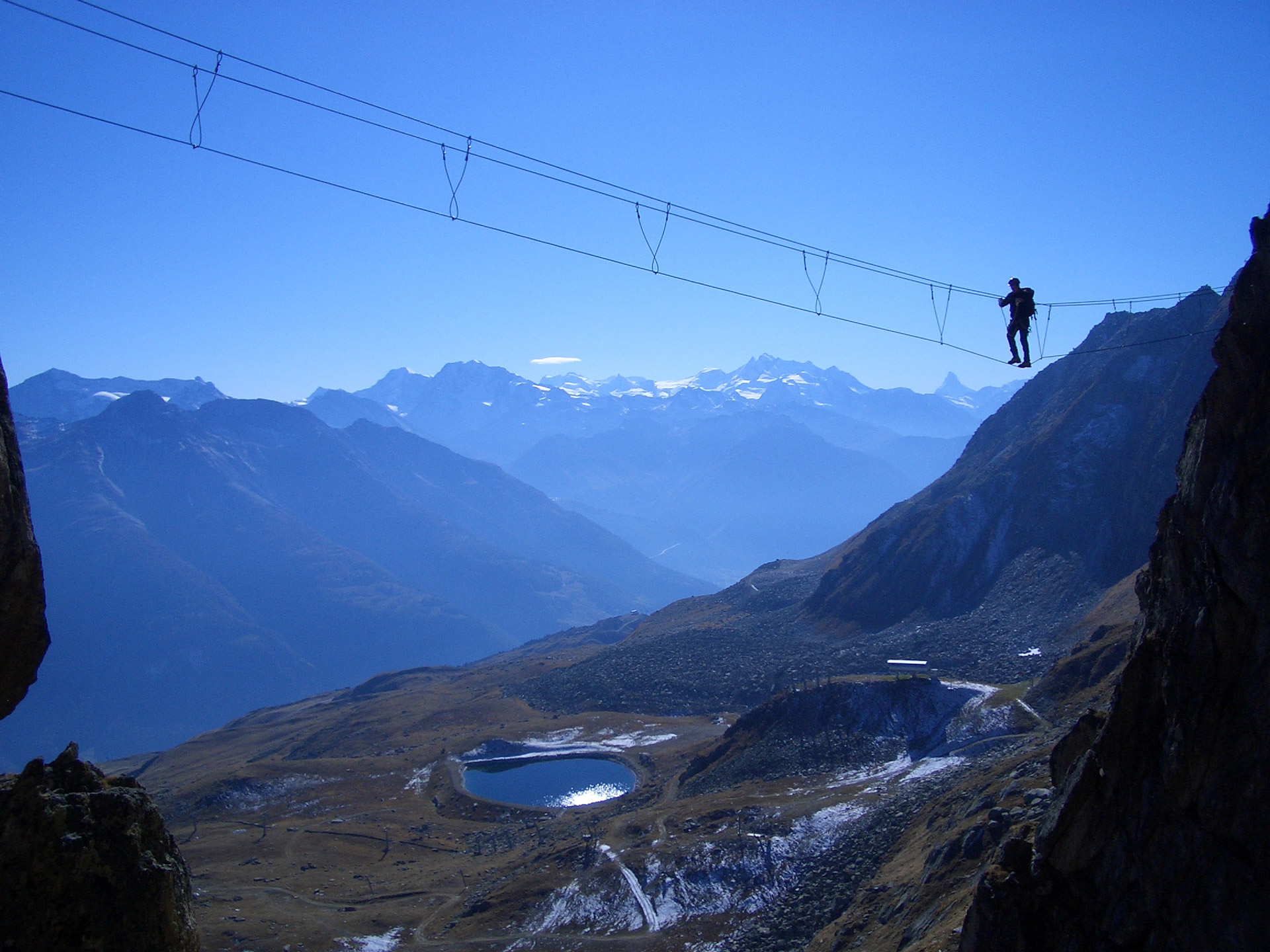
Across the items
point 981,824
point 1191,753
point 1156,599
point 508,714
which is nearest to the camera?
point 1191,753

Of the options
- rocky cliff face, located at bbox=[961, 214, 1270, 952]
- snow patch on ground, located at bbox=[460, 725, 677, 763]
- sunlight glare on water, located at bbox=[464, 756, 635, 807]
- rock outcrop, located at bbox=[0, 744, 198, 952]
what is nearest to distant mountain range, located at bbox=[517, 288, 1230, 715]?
snow patch on ground, located at bbox=[460, 725, 677, 763]

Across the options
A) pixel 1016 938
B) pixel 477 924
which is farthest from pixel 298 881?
pixel 1016 938

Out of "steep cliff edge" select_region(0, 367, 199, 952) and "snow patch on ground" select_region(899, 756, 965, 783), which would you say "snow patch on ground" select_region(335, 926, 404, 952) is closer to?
"snow patch on ground" select_region(899, 756, 965, 783)

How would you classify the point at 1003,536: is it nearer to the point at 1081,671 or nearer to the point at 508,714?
the point at 1081,671

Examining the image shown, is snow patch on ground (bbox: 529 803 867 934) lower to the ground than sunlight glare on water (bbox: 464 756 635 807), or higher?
higher

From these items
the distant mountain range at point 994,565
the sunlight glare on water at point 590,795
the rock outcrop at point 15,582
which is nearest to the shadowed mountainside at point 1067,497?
the distant mountain range at point 994,565

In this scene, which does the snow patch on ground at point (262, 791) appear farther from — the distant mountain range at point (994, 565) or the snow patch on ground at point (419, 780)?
the distant mountain range at point (994, 565)

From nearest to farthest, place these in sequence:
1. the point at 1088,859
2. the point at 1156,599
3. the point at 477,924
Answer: the point at 1088,859
the point at 1156,599
the point at 477,924
